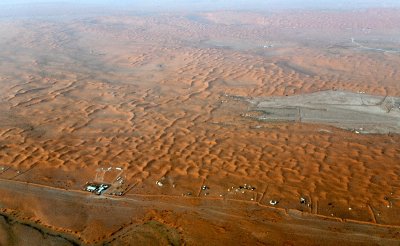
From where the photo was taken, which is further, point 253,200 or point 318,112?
point 318,112

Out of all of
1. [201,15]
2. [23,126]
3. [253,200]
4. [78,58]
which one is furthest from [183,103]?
[201,15]

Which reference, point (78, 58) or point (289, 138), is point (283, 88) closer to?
point (289, 138)

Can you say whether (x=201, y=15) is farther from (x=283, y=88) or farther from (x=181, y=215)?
(x=181, y=215)

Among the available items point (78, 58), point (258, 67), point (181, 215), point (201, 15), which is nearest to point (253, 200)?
point (181, 215)

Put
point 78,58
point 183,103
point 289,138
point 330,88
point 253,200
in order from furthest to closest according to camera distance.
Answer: point 78,58, point 330,88, point 183,103, point 289,138, point 253,200

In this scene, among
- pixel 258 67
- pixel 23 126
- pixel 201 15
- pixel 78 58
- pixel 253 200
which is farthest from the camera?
pixel 201 15

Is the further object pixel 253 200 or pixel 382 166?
pixel 382 166
